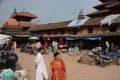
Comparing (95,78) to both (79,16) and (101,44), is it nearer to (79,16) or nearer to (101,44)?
(101,44)

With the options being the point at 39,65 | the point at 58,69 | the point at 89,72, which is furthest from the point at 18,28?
the point at 58,69

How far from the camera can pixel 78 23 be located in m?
31.6

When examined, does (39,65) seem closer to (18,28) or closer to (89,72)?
(89,72)

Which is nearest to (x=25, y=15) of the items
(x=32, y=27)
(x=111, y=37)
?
(x=32, y=27)

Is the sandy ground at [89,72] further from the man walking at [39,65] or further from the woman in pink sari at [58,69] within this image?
the woman in pink sari at [58,69]

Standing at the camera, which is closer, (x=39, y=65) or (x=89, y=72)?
(x=39, y=65)

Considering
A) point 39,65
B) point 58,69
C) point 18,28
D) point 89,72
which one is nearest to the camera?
point 58,69

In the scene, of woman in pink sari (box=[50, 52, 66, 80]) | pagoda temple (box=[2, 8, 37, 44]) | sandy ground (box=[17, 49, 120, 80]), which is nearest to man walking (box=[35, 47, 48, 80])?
woman in pink sari (box=[50, 52, 66, 80])

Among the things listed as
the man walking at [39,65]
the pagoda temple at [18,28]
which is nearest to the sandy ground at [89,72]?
the man walking at [39,65]

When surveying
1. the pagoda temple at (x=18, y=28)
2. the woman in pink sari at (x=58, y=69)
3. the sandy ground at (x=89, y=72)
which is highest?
the pagoda temple at (x=18, y=28)

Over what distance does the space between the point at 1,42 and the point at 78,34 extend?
21.3 meters

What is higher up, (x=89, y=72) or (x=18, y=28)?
(x=18, y=28)

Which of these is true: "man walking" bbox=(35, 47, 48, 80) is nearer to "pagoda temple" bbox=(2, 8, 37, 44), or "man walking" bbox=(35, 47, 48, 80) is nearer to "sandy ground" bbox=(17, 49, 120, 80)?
"sandy ground" bbox=(17, 49, 120, 80)

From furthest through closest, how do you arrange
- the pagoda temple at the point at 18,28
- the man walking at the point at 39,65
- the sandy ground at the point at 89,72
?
the pagoda temple at the point at 18,28
the sandy ground at the point at 89,72
the man walking at the point at 39,65
